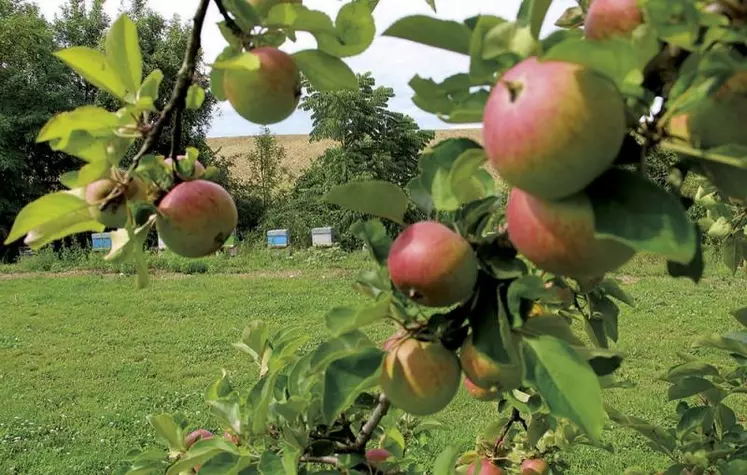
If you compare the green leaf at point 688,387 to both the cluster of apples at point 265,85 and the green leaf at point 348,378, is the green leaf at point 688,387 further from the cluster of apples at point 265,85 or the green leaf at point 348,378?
the cluster of apples at point 265,85

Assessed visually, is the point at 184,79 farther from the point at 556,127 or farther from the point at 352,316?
the point at 556,127

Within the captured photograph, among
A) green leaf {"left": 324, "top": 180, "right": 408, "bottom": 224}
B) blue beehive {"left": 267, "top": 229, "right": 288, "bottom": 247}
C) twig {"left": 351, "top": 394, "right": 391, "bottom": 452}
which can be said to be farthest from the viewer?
blue beehive {"left": 267, "top": 229, "right": 288, "bottom": 247}

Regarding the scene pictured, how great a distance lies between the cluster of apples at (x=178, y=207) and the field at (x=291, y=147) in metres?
15.7

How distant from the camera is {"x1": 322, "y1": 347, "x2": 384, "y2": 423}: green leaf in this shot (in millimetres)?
610

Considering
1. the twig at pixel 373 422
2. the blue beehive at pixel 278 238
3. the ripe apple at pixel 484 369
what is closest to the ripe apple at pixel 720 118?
the ripe apple at pixel 484 369

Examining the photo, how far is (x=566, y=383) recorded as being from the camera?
18.5 inches

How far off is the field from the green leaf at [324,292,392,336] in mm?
15858

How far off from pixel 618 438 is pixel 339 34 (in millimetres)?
3227

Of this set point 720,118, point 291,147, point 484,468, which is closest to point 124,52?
point 720,118

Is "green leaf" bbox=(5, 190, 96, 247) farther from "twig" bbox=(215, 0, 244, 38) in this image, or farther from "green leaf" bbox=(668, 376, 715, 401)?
"green leaf" bbox=(668, 376, 715, 401)

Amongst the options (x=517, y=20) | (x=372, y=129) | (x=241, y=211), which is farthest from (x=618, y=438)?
(x=241, y=211)

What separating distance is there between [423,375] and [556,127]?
0.31 metres

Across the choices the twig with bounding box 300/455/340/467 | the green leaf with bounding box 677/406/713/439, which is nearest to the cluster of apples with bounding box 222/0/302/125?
the twig with bounding box 300/455/340/467

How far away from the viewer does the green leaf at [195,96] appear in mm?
683
